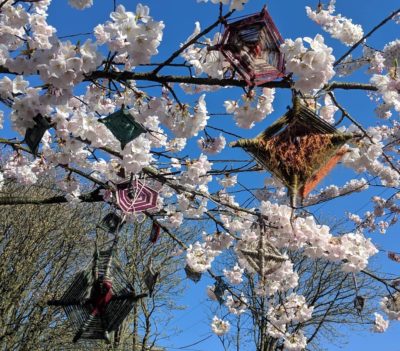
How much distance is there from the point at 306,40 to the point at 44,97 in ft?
4.72

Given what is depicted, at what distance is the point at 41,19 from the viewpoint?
3.55 m

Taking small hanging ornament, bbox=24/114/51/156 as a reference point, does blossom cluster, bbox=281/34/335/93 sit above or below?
above

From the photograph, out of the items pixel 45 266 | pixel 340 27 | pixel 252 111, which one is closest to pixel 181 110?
pixel 252 111

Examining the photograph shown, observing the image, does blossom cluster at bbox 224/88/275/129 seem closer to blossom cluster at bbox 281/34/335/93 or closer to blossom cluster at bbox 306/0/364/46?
blossom cluster at bbox 281/34/335/93

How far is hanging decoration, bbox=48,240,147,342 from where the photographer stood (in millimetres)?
3178

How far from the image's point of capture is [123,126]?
2605 millimetres

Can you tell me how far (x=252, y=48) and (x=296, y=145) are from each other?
627 millimetres

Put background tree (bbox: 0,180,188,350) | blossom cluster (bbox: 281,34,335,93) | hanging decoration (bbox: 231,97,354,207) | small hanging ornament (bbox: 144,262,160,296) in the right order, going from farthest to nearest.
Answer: background tree (bbox: 0,180,188,350) → small hanging ornament (bbox: 144,262,160,296) → hanging decoration (bbox: 231,97,354,207) → blossom cluster (bbox: 281,34,335,93)

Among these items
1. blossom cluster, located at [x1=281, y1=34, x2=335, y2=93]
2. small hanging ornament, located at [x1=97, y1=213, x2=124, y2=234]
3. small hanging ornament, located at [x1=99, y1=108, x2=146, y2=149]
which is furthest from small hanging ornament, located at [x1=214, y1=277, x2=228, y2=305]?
blossom cluster, located at [x1=281, y1=34, x2=335, y2=93]

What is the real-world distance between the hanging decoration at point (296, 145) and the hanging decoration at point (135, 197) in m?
1.02

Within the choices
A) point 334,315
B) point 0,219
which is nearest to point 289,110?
point 0,219

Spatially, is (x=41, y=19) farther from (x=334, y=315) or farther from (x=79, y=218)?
(x=334, y=315)

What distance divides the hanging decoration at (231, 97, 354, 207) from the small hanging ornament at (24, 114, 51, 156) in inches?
43.1

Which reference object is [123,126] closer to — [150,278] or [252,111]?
[252,111]
